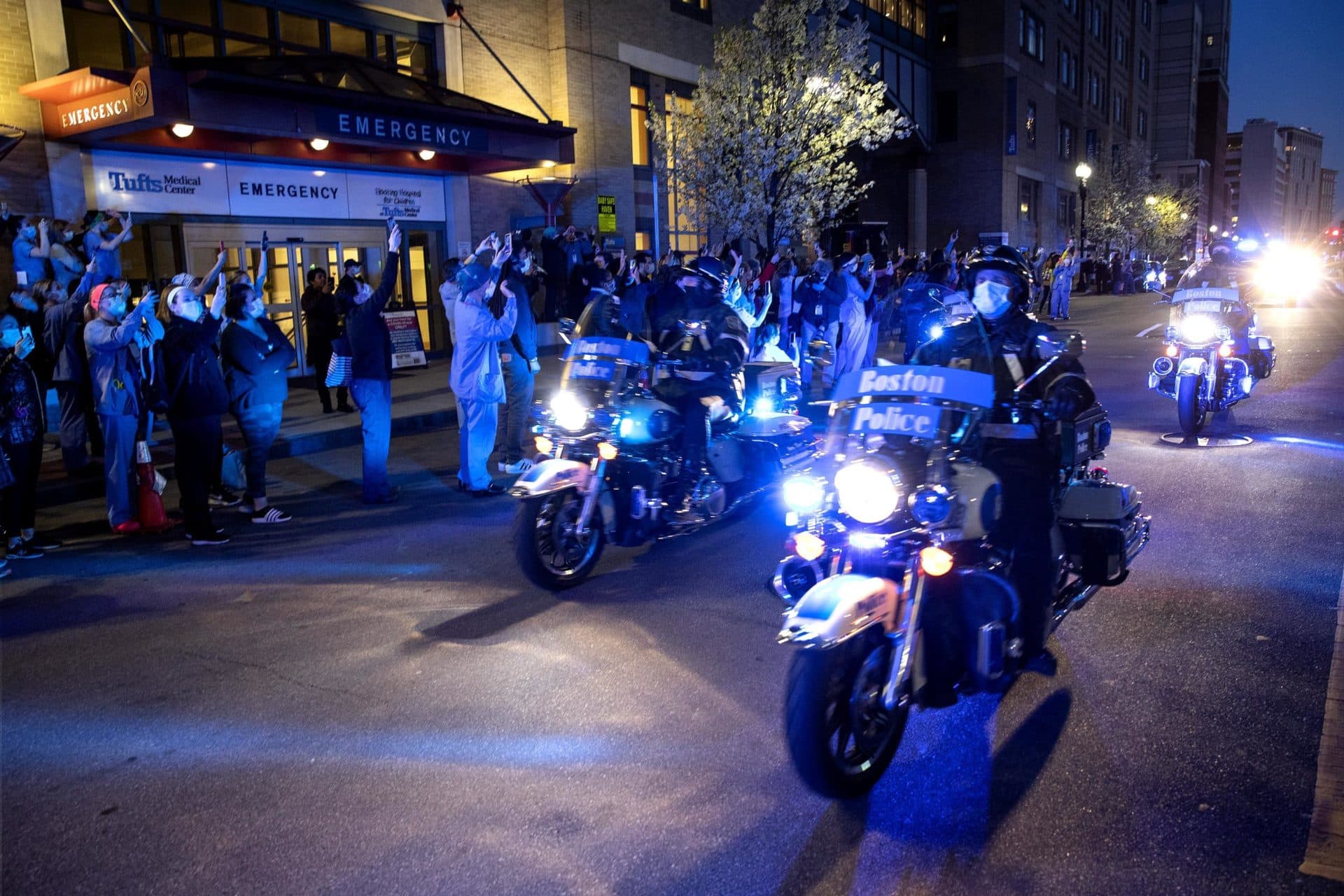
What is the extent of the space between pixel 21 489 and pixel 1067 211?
5487cm

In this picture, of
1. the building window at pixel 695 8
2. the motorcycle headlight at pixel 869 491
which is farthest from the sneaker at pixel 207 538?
the building window at pixel 695 8

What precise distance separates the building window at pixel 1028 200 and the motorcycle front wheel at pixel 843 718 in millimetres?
46404

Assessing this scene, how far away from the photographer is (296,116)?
1472 centimetres

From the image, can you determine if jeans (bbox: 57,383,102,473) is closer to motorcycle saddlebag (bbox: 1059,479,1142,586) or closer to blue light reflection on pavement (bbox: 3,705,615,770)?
blue light reflection on pavement (bbox: 3,705,615,770)

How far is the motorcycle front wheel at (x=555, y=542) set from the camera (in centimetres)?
624

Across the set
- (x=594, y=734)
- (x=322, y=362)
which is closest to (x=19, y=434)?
(x=594, y=734)

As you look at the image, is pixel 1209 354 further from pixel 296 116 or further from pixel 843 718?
pixel 296 116

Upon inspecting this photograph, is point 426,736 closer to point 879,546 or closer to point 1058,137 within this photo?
point 879,546

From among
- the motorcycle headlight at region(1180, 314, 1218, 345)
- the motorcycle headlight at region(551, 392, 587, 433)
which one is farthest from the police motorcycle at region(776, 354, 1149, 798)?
the motorcycle headlight at region(1180, 314, 1218, 345)

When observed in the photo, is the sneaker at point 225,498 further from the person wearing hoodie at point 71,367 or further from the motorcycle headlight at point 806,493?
the motorcycle headlight at point 806,493

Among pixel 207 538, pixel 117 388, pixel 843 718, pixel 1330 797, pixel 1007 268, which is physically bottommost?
pixel 1330 797

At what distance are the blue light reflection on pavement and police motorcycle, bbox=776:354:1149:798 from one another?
1.01 metres

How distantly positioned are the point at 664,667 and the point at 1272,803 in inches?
105

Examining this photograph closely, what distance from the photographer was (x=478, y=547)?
24.8ft
